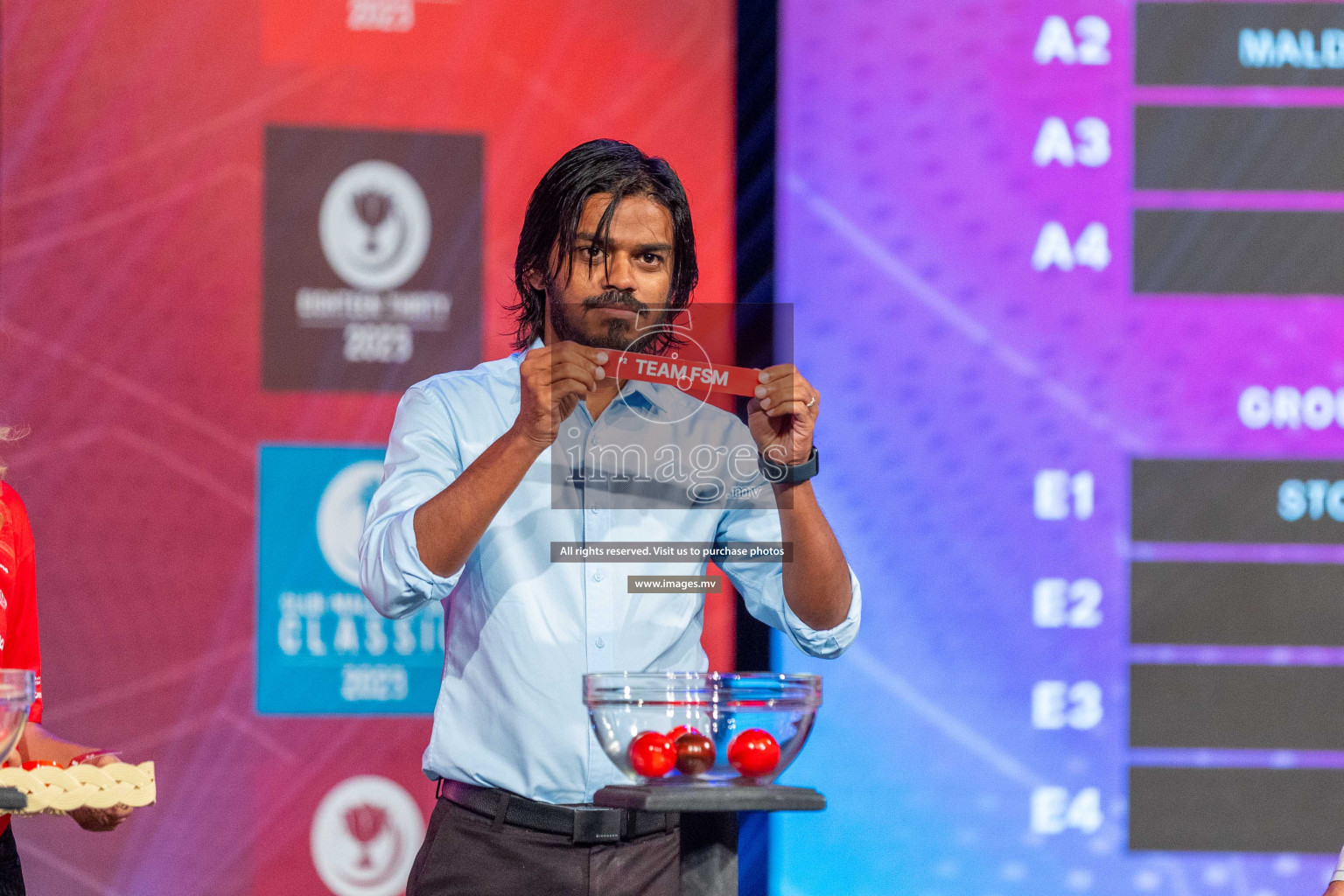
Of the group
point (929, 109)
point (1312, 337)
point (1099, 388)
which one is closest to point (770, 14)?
point (929, 109)

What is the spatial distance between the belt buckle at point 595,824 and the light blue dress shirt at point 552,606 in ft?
0.17

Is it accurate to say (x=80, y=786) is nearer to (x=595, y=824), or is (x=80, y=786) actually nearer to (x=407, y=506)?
(x=407, y=506)

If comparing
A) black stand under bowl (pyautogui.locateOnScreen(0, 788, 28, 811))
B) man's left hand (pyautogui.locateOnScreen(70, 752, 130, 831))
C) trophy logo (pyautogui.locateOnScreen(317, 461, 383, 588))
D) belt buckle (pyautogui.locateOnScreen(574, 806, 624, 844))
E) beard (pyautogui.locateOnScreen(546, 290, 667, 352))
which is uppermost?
beard (pyautogui.locateOnScreen(546, 290, 667, 352))

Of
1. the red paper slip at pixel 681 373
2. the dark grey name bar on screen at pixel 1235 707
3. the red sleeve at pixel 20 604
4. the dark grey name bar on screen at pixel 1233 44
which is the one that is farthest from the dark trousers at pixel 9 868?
the dark grey name bar on screen at pixel 1233 44

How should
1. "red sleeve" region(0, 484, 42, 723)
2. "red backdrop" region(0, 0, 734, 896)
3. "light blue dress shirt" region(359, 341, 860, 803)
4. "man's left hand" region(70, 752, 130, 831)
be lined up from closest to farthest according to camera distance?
1. "man's left hand" region(70, 752, 130, 831)
2. "light blue dress shirt" region(359, 341, 860, 803)
3. "red sleeve" region(0, 484, 42, 723)
4. "red backdrop" region(0, 0, 734, 896)

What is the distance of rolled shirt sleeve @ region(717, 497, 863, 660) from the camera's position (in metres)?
1.56

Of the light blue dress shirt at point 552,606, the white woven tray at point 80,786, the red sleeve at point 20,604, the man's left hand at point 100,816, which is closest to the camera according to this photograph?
the white woven tray at point 80,786

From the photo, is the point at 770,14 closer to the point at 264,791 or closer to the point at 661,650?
the point at 661,650

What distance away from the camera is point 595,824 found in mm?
1474

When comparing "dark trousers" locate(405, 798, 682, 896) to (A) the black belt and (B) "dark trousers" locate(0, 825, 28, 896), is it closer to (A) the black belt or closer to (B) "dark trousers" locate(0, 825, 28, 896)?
(A) the black belt

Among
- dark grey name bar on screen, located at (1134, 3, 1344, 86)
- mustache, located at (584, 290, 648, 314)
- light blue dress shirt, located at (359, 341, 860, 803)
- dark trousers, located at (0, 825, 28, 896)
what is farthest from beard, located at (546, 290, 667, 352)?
dark grey name bar on screen, located at (1134, 3, 1344, 86)

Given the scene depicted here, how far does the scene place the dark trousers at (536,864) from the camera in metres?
1.48

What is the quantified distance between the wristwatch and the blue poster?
1.14 metres

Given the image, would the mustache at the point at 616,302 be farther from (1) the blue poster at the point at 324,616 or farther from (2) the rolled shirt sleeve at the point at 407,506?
(1) the blue poster at the point at 324,616
